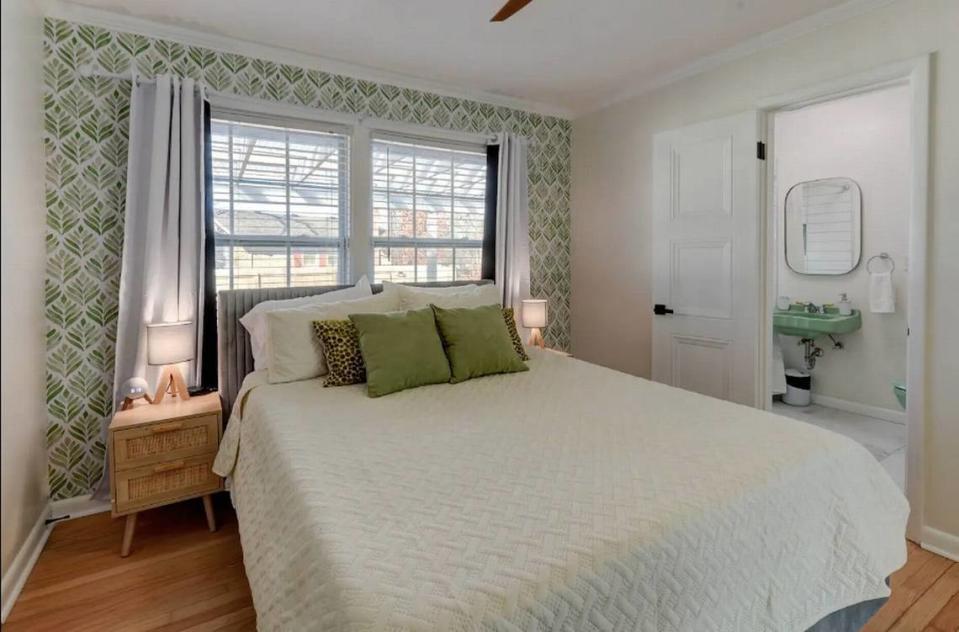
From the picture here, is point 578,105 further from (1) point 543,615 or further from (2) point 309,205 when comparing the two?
(1) point 543,615

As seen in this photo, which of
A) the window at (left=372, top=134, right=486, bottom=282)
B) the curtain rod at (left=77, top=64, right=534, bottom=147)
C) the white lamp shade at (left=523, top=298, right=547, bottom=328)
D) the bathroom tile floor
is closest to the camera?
the curtain rod at (left=77, top=64, right=534, bottom=147)

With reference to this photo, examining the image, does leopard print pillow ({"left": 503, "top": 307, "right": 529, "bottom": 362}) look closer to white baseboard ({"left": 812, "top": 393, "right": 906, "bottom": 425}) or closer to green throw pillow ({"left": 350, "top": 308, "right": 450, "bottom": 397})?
green throw pillow ({"left": 350, "top": 308, "right": 450, "bottom": 397})

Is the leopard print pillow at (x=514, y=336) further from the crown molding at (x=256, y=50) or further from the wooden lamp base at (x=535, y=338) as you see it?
the crown molding at (x=256, y=50)

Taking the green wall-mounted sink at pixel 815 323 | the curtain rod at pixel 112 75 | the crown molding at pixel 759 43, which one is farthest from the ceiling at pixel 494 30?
the green wall-mounted sink at pixel 815 323

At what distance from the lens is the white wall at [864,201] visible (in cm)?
373

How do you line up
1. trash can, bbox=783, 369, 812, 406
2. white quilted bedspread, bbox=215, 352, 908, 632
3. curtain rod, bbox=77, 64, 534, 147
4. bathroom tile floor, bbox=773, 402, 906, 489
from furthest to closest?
trash can, bbox=783, 369, 812, 406
bathroom tile floor, bbox=773, 402, 906, 489
curtain rod, bbox=77, 64, 534, 147
white quilted bedspread, bbox=215, 352, 908, 632

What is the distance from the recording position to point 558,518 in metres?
1.17

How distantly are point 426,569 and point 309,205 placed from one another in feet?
8.07

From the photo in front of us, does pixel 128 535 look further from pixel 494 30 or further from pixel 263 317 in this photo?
pixel 494 30

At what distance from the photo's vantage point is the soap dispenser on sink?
399 centimetres

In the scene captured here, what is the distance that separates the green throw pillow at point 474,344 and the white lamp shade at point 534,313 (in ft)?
2.71

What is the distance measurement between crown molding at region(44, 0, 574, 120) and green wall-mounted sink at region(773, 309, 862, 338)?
255cm

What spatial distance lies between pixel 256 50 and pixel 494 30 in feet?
4.21

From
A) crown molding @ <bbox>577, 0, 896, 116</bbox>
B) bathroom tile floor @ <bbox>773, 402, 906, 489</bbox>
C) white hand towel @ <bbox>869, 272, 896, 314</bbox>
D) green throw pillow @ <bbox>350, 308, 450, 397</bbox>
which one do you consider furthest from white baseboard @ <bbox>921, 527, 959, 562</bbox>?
crown molding @ <bbox>577, 0, 896, 116</bbox>
